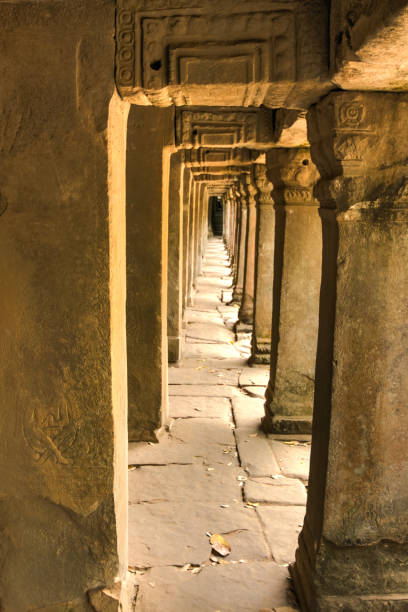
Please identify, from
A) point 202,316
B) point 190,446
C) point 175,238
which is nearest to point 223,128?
point 175,238

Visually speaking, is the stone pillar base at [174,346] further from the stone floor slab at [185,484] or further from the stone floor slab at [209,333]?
the stone floor slab at [185,484]

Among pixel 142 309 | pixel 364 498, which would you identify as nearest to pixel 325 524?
pixel 364 498

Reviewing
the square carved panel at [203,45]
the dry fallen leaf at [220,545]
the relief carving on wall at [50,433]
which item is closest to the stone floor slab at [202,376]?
the dry fallen leaf at [220,545]

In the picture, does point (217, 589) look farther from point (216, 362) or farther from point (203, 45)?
point (216, 362)

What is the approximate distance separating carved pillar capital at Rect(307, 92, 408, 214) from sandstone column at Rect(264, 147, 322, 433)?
231 cm

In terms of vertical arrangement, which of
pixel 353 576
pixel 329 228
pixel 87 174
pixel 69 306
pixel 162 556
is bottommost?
pixel 162 556

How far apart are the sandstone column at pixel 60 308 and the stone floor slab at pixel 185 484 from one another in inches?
57.5

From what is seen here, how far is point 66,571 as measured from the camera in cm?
260

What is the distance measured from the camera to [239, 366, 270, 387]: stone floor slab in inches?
270

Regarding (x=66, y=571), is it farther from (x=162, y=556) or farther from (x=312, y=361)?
(x=312, y=361)

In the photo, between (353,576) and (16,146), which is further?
(353,576)

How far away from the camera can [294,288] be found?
16.4 ft

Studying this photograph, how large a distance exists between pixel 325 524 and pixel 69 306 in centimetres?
163

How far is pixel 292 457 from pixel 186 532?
1.49m
